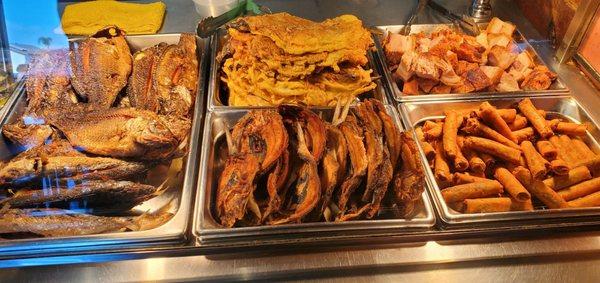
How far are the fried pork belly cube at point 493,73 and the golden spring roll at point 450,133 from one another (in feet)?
1.44

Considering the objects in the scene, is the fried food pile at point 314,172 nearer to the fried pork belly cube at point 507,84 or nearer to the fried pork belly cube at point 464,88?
the fried pork belly cube at point 464,88

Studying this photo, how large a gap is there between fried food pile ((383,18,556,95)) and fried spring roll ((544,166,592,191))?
0.66 meters

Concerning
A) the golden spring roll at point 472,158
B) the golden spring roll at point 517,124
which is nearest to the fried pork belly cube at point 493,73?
the golden spring roll at point 517,124

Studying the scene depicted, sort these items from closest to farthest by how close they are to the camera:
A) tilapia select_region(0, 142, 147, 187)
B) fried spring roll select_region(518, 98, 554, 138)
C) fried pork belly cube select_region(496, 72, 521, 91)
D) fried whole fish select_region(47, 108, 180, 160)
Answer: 1. tilapia select_region(0, 142, 147, 187)
2. fried whole fish select_region(47, 108, 180, 160)
3. fried spring roll select_region(518, 98, 554, 138)
4. fried pork belly cube select_region(496, 72, 521, 91)

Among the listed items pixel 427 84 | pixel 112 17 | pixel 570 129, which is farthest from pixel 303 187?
pixel 112 17

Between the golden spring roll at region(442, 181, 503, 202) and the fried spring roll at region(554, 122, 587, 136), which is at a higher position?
the fried spring roll at region(554, 122, 587, 136)

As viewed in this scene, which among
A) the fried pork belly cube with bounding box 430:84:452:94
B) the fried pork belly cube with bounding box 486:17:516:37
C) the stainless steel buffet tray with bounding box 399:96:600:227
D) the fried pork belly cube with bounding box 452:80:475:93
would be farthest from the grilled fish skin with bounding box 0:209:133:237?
the fried pork belly cube with bounding box 486:17:516:37

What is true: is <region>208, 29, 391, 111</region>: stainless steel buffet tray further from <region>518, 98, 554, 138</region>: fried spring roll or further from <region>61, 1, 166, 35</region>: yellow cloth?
<region>518, 98, 554, 138</region>: fried spring roll

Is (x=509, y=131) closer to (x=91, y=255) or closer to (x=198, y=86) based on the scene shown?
(x=198, y=86)

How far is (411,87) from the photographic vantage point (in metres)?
2.38

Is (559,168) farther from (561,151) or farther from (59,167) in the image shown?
(59,167)

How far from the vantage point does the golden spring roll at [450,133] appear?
1.99 m

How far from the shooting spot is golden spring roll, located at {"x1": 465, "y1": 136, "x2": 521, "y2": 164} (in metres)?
1.96

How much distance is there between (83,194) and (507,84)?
232 centimetres
